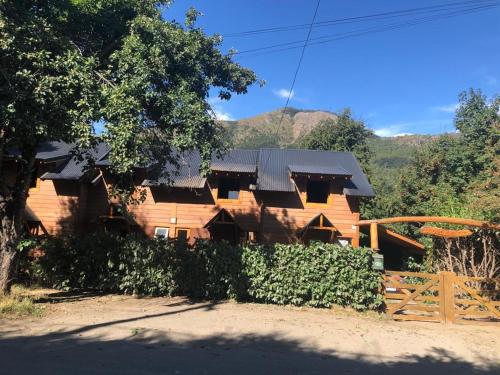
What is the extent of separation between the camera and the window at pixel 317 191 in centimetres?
2022

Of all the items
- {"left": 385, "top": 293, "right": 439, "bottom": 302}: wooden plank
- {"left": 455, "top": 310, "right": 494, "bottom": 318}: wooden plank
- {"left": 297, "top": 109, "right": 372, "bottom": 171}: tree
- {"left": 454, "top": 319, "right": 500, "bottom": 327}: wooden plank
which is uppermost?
{"left": 297, "top": 109, "right": 372, "bottom": 171}: tree

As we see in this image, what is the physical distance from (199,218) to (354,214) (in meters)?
6.77

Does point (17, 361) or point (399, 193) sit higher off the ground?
point (399, 193)

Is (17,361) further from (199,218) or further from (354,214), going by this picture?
(354,214)

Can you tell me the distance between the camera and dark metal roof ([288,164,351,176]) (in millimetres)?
18805

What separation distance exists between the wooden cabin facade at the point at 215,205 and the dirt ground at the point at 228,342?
7606 mm

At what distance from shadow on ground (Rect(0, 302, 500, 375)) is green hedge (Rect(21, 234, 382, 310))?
3.73 metres

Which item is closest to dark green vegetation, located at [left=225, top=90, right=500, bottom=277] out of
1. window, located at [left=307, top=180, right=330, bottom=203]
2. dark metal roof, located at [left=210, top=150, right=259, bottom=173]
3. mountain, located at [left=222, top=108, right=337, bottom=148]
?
dark metal roof, located at [left=210, top=150, right=259, bottom=173]

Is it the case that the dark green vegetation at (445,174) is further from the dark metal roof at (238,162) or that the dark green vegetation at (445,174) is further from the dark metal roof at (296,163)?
the dark metal roof at (296,163)

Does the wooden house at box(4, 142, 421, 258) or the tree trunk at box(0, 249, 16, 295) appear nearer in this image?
the tree trunk at box(0, 249, 16, 295)

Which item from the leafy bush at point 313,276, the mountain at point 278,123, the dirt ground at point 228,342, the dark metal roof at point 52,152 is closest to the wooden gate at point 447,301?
the dirt ground at point 228,342

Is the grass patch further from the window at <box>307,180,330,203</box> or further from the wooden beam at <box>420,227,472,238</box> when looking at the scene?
the window at <box>307,180,330,203</box>

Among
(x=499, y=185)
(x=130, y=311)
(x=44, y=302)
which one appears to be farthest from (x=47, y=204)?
(x=499, y=185)

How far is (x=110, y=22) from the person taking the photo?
1124cm
